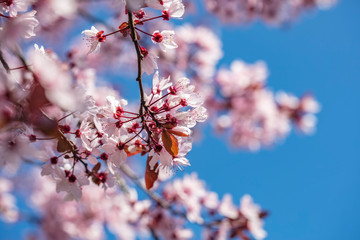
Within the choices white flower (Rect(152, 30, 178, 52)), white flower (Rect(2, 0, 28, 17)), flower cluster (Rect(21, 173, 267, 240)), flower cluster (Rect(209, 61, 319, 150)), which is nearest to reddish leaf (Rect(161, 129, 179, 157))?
white flower (Rect(152, 30, 178, 52))

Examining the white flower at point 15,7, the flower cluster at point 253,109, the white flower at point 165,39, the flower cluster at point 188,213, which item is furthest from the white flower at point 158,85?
the flower cluster at point 253,109

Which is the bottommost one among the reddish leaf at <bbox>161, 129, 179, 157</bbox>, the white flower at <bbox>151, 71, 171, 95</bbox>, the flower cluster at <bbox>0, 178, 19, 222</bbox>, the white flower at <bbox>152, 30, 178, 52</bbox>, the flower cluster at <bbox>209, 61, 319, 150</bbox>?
the reddish leaf at <bbox>161, 129, 179, 157</bbox>

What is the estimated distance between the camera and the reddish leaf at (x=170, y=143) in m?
1.15

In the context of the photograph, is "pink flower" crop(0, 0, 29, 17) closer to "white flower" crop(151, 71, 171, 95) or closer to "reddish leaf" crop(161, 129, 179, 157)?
"white flower" crop(151, 71, 171, 95)

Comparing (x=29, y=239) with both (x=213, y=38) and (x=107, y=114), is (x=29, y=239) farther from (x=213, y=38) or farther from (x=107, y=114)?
(x=107, y=114)

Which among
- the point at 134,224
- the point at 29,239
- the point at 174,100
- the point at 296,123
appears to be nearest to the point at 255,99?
the point at 296,123

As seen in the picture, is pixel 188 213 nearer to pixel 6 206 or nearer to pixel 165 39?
pixel 165 39

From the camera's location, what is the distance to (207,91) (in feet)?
18.5

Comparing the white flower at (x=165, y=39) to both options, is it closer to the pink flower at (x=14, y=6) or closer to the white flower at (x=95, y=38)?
the white flower at (x=95, y=38)

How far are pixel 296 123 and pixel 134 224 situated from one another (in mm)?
3562

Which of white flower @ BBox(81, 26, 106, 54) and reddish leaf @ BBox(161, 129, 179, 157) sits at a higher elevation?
white flower @ BBox(81, 26, 106, 54)

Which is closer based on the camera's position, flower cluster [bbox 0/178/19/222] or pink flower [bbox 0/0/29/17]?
pink flower [bbox 0/0/29/17]

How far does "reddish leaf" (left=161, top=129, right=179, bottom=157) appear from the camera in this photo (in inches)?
45.1

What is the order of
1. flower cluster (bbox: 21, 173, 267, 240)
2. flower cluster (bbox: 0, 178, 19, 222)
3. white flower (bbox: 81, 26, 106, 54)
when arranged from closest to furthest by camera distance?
1. white flower (bbox: 81, 26, 106, 54)
2. flower cluster (bbox: 21, 173, 267, 240)
3. flower cluster (bbox: 0, 178, 19, 222)
